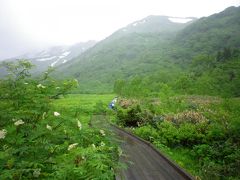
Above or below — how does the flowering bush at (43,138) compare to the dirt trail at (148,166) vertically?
above

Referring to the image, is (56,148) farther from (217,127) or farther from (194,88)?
(194,88)

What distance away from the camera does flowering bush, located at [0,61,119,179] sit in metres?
3.42

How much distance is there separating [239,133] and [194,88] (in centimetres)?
3218

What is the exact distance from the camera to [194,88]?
45.5 metres

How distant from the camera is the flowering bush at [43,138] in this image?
3418mm

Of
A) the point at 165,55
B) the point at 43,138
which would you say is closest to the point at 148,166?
the point at 43,138

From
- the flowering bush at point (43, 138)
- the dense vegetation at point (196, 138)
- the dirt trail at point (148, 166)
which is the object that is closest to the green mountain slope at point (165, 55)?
the dense vegetation at point (196, 138)

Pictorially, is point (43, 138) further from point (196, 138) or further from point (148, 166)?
point (196, 138)

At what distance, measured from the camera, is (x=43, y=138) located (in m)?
4.25

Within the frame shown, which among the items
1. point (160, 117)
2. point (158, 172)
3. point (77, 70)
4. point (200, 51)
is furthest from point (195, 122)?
point (77, 70)

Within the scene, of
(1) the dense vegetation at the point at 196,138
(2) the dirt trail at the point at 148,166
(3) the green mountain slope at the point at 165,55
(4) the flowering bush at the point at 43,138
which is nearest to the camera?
(4) the flowering bush at the point at 43,138

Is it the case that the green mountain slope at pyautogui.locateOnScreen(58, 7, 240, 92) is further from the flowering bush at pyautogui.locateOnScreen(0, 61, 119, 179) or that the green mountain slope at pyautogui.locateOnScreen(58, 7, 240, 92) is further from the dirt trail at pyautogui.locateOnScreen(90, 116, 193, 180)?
the flowering bush at pyautogui.locateOnScreen(0, 61, 119, 179)

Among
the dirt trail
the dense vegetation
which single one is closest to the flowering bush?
the dirt trail

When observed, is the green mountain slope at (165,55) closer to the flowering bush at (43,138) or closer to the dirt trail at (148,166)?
the dirt trail at (148,166)
